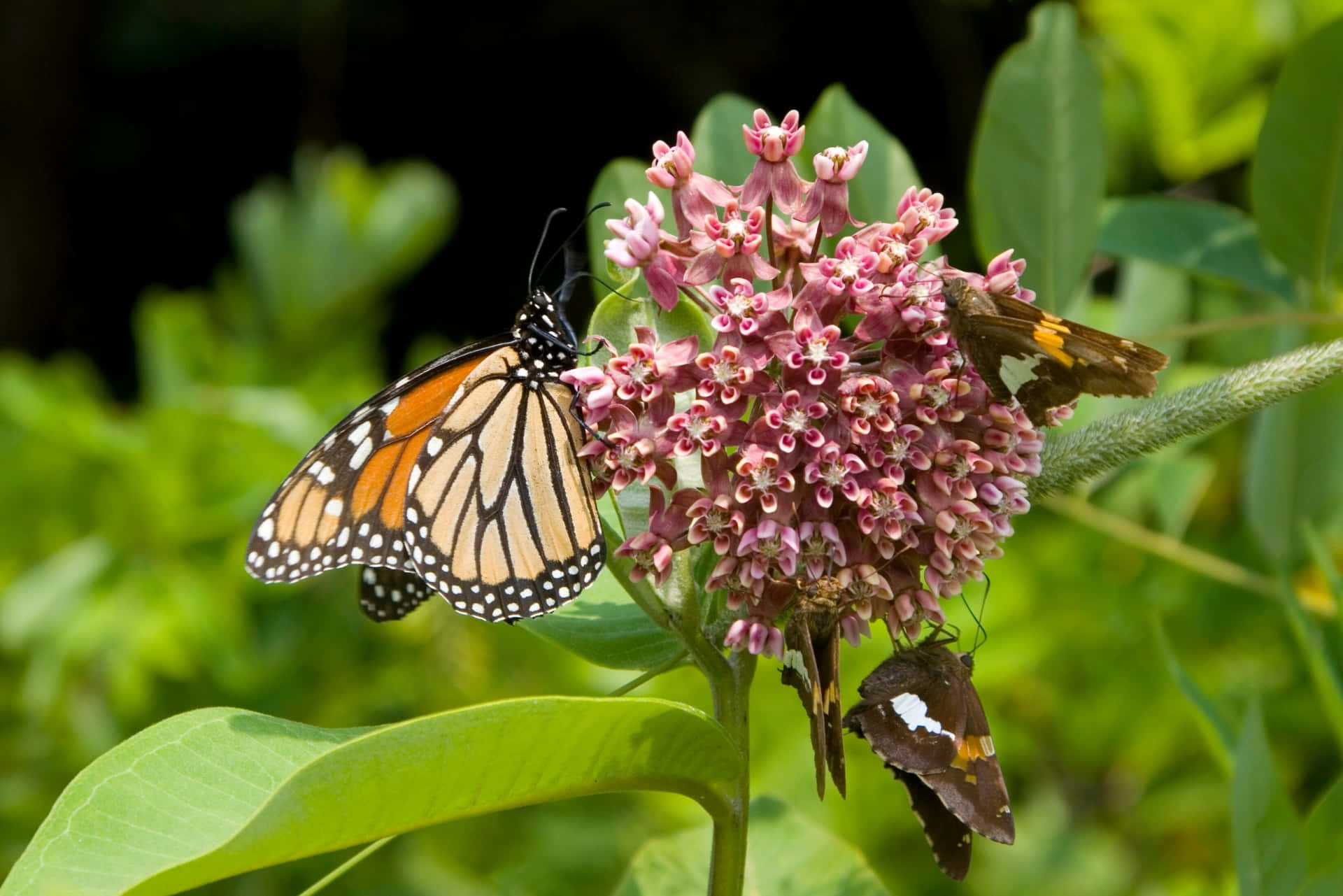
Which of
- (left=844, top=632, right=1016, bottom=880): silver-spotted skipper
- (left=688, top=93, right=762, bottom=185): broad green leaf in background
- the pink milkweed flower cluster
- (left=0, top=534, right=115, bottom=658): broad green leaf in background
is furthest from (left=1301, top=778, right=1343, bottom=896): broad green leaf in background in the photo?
(left=0, top=534, right=115, bottom=658): broad green leaf in background

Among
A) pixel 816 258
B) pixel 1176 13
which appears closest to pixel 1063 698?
pixel 1176 13

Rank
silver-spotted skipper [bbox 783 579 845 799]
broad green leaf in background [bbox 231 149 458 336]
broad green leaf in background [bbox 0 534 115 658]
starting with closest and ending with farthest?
silver-spotted skipper [bbox 783 579 845 799], broad green leaf in background [bbox 0 534 115 658], broad green leaf in background [bbox 231 149 458 336]

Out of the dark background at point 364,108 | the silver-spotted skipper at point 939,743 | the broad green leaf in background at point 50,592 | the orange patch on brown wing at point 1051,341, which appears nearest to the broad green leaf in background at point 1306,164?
the orange patch on brown wing at point 1051,341

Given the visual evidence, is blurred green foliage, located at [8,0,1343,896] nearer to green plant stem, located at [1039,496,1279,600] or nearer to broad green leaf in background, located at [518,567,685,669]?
green plant stem, located at [1039,496,1279,600]

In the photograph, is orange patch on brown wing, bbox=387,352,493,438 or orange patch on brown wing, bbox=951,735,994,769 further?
orange patch on brown wing, bbox=387,352,493,438

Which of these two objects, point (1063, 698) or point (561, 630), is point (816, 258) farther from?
point (1063, 698)

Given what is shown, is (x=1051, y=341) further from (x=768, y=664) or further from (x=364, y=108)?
(x=364, y=108)

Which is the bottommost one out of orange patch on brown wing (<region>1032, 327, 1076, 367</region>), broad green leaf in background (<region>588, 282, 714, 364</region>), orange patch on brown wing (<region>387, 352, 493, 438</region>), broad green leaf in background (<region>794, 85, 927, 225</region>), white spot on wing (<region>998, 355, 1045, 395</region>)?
white spot on wing (<region>998, 355, 1045, 395</region>)
